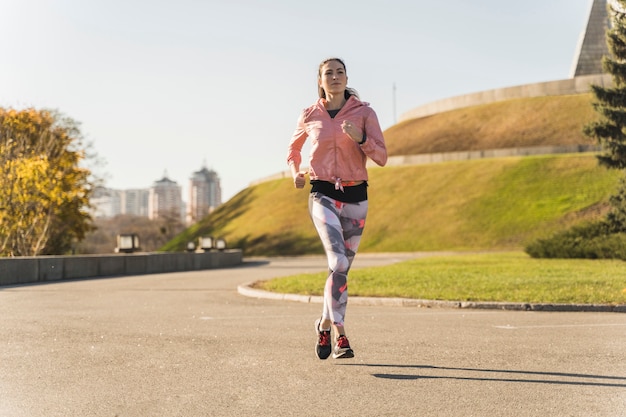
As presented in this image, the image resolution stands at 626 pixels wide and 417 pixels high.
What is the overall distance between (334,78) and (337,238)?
1.38m

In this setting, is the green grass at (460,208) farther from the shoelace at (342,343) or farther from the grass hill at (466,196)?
the shoelace at (342,343)

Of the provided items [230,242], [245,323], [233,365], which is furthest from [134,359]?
[230,242]

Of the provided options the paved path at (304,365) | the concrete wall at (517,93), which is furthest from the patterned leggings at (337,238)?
the concrete wall at (517,93)

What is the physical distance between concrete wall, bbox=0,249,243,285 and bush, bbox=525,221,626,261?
44.1 feet

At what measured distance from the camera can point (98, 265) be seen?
24781 millimetres

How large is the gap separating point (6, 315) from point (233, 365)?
18.9 ft

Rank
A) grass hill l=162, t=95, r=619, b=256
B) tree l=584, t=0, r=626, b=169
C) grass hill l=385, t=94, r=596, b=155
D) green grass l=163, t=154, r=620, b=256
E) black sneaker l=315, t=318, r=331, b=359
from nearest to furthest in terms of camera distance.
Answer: black sneaker l=315, t=318, r=331, b=359, tree l=584, t=0, r=626, b=169, green grass l=163, t=154, r=620, b=256, grass hill l=162, t=95, r=619, b=256, grass hill l=385, t=94, r=596, b=155

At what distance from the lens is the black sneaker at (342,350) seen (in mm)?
6367

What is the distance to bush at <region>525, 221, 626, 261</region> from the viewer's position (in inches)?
1067

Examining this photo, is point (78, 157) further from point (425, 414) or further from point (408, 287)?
point (425, 414)

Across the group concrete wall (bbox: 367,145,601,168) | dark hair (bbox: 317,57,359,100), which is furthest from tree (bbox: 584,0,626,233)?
concrete wall (bbox: 367,145,601,168)

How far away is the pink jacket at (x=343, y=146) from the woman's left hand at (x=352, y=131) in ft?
0.30

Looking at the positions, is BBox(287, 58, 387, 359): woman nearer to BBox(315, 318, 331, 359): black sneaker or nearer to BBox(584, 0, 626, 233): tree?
BBox(315, 318, 331, 359): black sneaker

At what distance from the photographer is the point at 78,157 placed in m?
43.8
